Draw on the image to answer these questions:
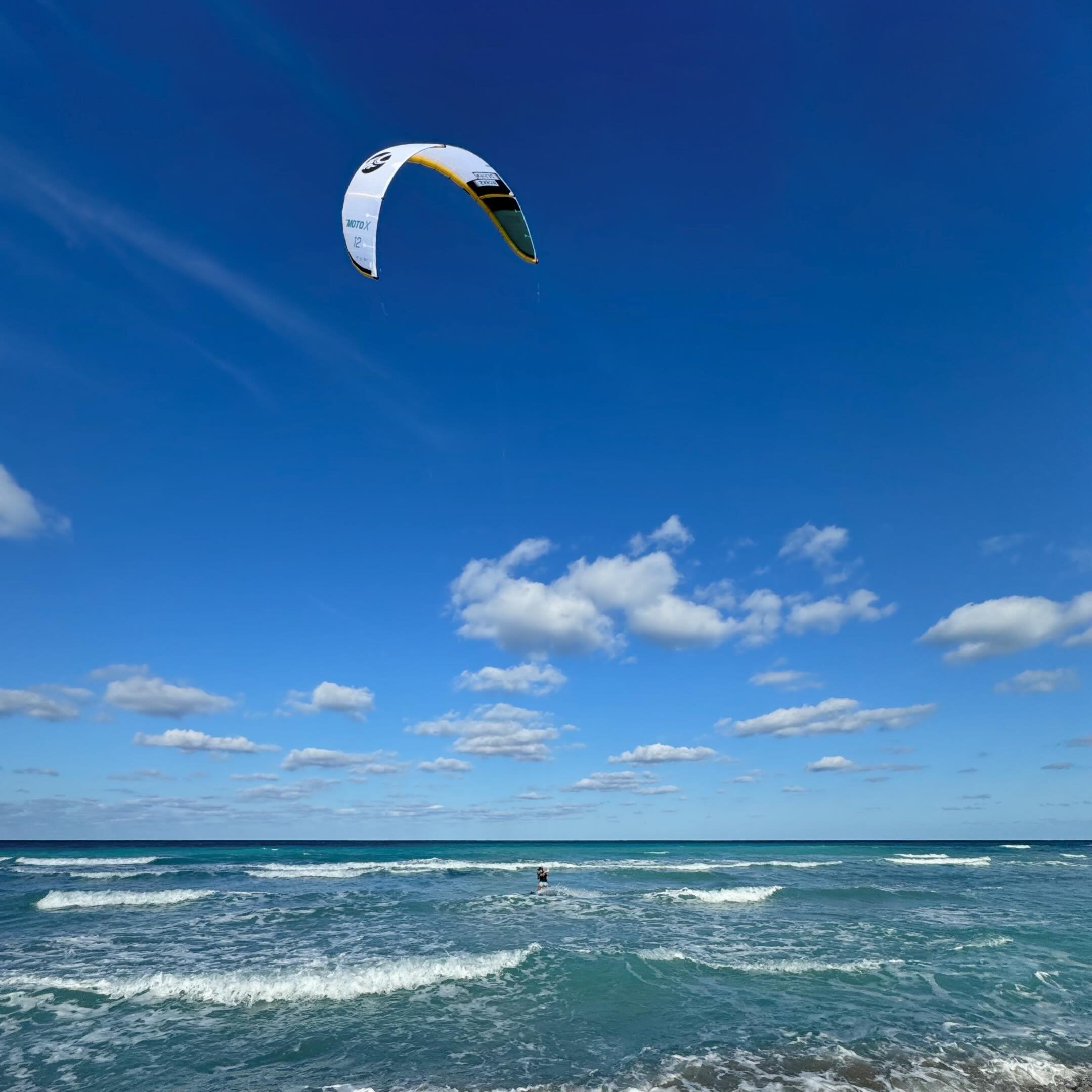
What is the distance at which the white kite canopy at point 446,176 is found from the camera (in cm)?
1113

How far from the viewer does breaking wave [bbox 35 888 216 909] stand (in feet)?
85.6

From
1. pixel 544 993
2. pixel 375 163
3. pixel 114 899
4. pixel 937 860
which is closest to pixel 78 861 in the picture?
pixel 114 899

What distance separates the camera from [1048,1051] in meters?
9.86

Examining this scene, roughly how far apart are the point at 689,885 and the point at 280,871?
1076 inches

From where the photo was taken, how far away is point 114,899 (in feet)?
91.2

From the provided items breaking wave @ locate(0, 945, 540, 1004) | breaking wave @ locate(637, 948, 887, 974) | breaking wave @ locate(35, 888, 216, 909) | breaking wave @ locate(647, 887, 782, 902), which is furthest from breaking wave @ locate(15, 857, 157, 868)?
breaking wave @ locate(637, 948, 887, 974)

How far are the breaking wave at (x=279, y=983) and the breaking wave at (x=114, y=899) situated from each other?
1433 cm

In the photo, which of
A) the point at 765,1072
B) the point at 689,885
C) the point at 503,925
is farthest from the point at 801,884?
the point at 765,1072

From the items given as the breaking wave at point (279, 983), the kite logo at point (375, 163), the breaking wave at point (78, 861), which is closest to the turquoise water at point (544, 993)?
the breaking wave at point (279, 983)

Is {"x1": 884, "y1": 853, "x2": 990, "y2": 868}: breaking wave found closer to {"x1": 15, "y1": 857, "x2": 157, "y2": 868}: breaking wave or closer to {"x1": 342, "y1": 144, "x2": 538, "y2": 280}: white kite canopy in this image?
{"x1": 342, "y1": 144, "x2": 538, "y2": 280}: white kite canopy

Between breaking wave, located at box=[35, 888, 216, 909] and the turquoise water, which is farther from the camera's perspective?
breaking wave, located at box=[35, 888, 216, 909]

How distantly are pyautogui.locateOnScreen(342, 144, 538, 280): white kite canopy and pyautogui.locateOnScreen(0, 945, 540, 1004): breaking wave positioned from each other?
47.2 feet

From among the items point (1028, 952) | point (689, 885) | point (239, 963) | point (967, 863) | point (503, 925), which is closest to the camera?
point (239, 963)

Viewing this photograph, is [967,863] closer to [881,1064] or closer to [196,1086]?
[881,1064]
